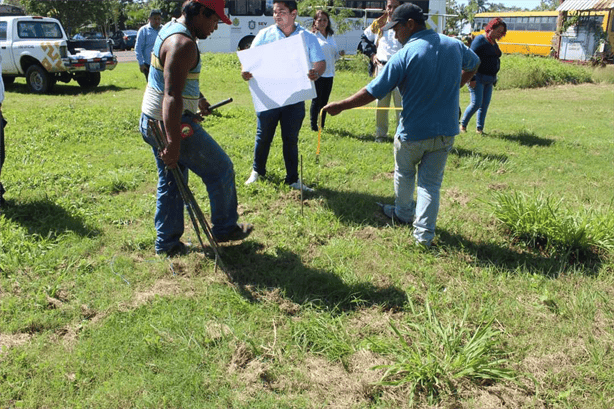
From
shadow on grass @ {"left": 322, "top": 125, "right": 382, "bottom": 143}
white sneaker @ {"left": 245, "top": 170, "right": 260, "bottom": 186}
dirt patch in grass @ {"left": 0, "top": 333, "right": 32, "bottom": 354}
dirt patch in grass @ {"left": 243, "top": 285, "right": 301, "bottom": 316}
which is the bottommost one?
dirt patch in grass @ {"left": 0, "top": 333, "right": 32, "bottom": 354}

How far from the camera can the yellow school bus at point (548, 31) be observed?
25.3 metres

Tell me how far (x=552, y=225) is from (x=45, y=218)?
4.53 metres

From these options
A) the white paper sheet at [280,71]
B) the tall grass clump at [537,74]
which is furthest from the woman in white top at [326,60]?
the tall grass clump at [537,74]

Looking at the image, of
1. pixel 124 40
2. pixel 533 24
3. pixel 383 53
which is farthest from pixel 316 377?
pixel 124 40

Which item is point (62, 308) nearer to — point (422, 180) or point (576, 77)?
point (422, 180)

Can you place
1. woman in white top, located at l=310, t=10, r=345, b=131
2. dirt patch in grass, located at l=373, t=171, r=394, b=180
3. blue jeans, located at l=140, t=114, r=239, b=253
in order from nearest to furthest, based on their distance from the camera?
blue jeans, located at l=140, t=114, r=239, b=253 < dirt patch in grass, located at l=373, t=171, r=394, b=180 < woman in white top, located at l=310, t=10, r=345, b=131

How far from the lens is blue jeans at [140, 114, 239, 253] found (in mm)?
3656

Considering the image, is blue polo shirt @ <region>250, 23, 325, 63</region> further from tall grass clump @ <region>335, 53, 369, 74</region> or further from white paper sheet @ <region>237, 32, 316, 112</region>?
tall grass clump @ <region>335, 53, 369, 74</region>

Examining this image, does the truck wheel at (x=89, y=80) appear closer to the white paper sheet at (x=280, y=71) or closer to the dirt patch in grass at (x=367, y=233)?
the white paper sheet at (x=280, y=71)

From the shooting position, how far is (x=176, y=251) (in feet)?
13.6

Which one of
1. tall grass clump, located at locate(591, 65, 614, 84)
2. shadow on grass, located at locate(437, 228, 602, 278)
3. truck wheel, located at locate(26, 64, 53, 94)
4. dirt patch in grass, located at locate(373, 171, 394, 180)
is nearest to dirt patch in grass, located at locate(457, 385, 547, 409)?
shadow on grass, located at locate(437, 228, 602, 278)

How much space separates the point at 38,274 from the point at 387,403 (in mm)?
2743

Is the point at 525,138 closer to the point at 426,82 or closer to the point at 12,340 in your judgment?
the point at 426,82

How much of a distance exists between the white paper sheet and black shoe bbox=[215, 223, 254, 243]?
58.5 inches
